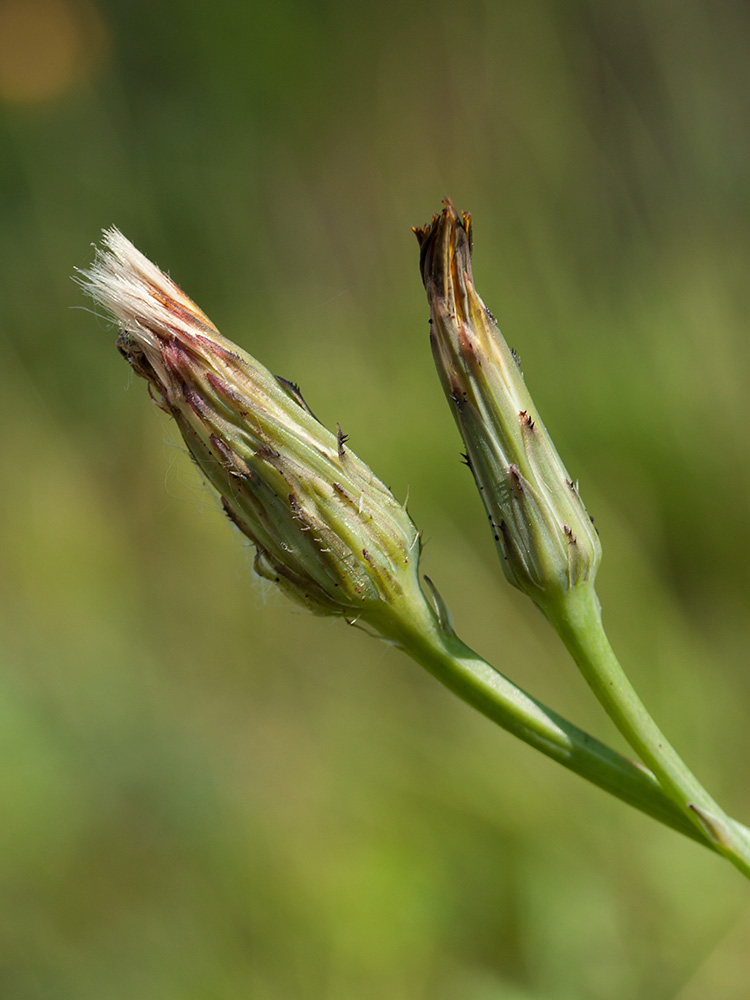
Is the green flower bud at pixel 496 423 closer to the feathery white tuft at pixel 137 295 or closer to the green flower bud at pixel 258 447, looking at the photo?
the green flower bud at pixel 258 447

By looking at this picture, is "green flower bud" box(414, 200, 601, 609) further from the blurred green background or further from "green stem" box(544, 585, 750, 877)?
the blurred green background

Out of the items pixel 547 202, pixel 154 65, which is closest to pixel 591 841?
pixel 547 202

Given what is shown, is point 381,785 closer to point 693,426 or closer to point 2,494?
point 693,426

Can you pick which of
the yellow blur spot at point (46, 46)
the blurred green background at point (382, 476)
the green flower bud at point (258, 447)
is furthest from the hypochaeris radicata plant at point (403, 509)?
the yellow blur spot at point (46, 46)

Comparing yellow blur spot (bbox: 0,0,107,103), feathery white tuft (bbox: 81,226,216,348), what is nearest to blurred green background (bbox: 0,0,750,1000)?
yellow blur spot (bbox: 0,0,107,103)

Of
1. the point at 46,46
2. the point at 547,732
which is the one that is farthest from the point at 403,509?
the point at 46,46

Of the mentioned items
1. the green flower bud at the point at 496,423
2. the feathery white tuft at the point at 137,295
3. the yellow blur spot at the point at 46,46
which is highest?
the yellow blur spot at the point at 46,46

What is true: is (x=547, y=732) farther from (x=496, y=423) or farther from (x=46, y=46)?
(x=46, y=46)
